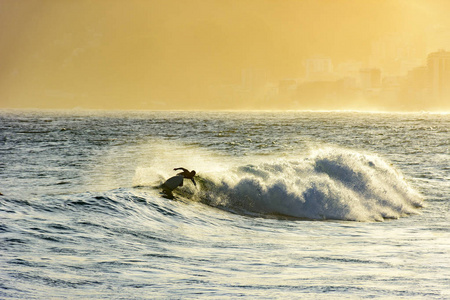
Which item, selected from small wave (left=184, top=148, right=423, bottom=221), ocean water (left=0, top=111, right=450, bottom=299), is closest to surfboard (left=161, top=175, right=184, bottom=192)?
ocean water (left=0, top=111, right=450, bottom=299)

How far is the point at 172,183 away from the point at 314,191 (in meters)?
4.43

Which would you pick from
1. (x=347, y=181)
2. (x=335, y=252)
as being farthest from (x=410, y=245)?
(x=347, y=181)

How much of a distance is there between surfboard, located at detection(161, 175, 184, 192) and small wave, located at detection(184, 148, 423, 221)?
648 millimetres

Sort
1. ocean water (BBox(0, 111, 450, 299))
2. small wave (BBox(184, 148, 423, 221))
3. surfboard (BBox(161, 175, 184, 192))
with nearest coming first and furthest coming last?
ocean water (BBox(0, 111, 450, 299))
small wave (BBox(184, 148, 423, 221))
surfboard (BBox(161, 175, 184, 192))

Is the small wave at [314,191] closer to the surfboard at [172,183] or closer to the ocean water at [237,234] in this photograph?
the ocean water at [237,234]

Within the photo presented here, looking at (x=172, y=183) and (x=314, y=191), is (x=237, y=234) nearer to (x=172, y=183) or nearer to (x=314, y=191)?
(x=172, y=183)

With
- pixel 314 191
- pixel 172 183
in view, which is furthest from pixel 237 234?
pixel 314 191

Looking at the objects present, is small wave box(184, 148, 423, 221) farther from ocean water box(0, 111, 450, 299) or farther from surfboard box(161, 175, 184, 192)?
surfboard box(161, 175, 184, 192)

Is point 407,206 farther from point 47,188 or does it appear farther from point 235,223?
point 47,188

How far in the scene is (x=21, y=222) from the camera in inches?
447

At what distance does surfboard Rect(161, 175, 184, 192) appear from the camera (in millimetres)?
16844

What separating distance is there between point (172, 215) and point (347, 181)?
7354 mm

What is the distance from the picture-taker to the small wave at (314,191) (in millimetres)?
16344

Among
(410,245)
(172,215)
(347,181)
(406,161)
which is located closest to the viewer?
(410,245)
